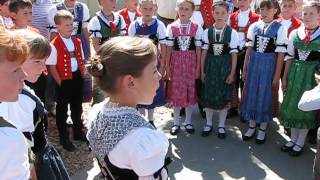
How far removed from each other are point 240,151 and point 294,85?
84 centimetres

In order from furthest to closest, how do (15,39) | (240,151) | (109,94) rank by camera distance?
(240,151), (109,94), (15,39)

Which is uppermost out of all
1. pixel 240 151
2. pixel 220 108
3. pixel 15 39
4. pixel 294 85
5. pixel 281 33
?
pixel 15 39

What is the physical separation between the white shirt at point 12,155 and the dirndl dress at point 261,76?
320 centimetres

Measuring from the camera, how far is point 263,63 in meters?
4.21

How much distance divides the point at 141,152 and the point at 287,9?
368 cm

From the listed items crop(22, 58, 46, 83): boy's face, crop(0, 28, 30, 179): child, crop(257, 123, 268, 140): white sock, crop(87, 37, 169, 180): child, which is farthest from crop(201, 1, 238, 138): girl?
crop(0, 28, 30, 179): child

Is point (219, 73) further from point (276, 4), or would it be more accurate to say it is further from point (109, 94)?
point (109, 94)

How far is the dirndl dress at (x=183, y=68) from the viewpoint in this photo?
4.43 m

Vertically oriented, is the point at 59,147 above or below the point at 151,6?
below

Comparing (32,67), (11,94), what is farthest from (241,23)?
(11,94)

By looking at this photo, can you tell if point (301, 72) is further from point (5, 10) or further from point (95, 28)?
point (5, 10)

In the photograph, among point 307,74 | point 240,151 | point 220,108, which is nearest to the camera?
point 307,74

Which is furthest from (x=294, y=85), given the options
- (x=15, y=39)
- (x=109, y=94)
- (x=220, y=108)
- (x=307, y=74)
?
(x=15, y=39)

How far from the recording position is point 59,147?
4.16 metres
